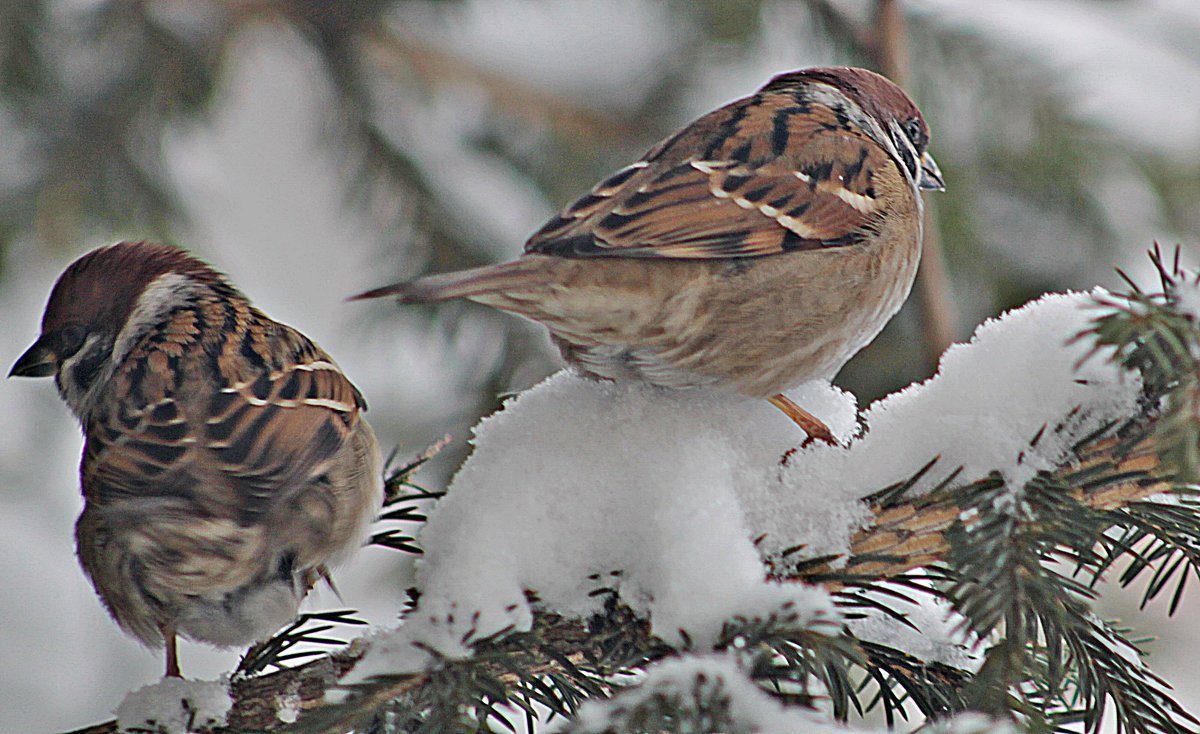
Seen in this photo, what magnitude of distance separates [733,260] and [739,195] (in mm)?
131

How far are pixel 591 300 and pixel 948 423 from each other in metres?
0.58

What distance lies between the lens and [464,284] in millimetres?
1426

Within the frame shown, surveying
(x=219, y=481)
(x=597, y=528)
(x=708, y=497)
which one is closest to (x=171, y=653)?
(x=219, y=481)

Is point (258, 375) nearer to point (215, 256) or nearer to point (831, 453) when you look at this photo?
point (831, 453)

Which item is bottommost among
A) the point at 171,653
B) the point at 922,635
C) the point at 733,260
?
→ the point at 922,635

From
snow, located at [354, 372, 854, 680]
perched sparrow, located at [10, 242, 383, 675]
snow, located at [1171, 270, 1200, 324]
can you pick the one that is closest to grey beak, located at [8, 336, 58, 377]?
perched sparrow, located at [10, 242, 383, 675]

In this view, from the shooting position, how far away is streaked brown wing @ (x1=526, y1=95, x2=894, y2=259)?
1.66 meters

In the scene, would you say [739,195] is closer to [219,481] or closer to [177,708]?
[219,481]

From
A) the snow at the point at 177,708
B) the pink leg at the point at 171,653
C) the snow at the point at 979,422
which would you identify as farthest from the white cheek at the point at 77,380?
the snow at the point at 979,422

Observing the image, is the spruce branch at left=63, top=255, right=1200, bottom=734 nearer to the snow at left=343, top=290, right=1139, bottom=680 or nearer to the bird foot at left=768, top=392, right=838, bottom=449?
the snow at left=343, top=290, right=1139, bottom=680

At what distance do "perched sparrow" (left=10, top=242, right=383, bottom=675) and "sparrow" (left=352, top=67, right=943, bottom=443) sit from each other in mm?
357

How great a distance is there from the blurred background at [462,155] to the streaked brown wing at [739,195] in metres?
0.38

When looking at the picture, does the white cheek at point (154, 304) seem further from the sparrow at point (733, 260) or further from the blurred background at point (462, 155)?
the sparrow at point (733, 260)

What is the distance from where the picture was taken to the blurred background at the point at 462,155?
2418 mm
